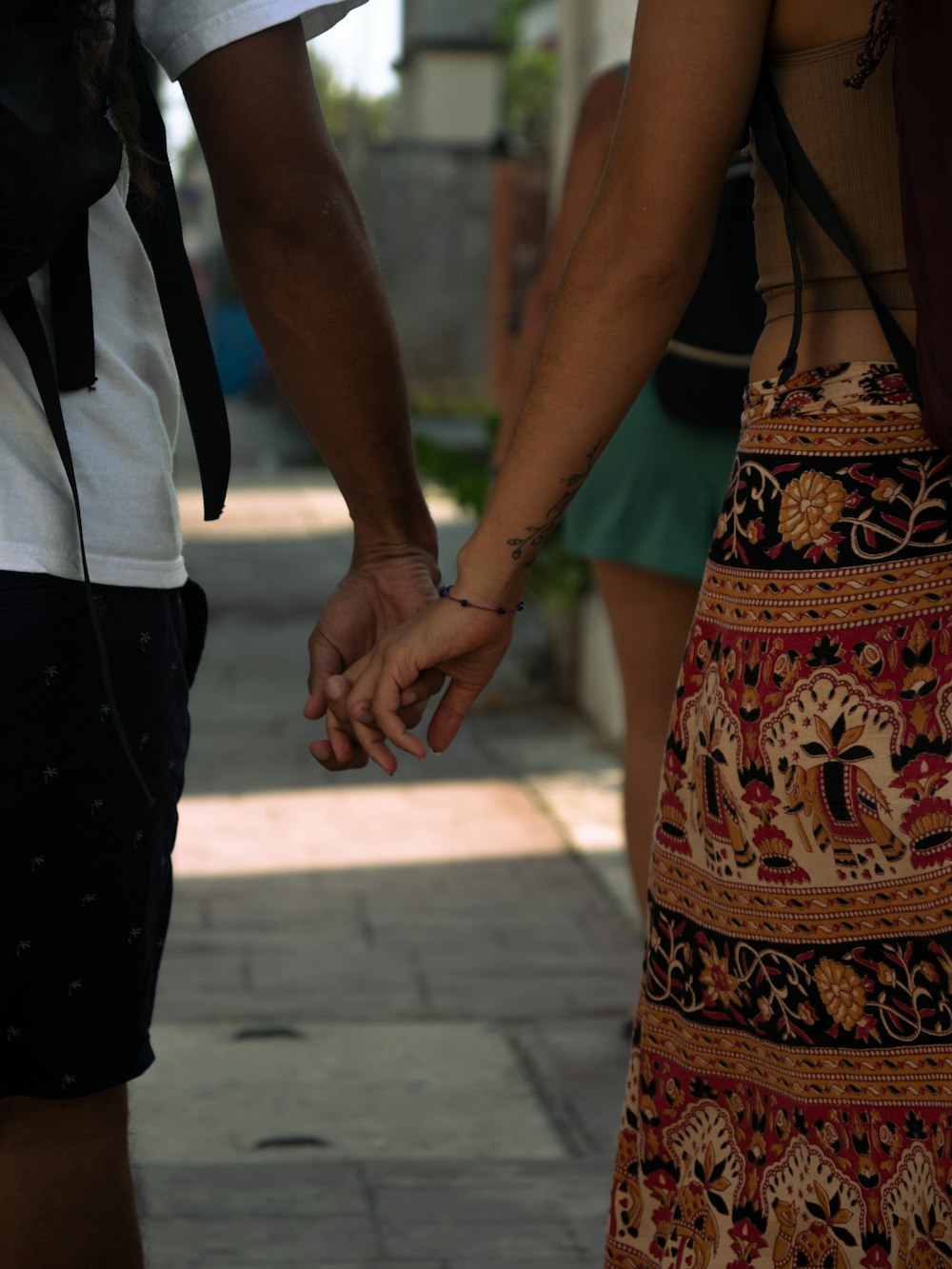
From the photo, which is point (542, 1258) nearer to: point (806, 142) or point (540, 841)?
point (806, 142)

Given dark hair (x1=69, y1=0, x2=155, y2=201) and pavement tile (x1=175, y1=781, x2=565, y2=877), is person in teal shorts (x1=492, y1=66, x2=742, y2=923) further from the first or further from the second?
pavement tile (x1=175, y1=781, x2=565, y2=877)

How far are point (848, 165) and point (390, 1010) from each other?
2.46 meters

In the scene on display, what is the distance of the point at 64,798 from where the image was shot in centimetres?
160

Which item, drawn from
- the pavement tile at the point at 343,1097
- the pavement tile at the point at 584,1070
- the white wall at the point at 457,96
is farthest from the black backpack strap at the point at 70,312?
the white wall at the point at 457,96

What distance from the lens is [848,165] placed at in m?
→ 1.57

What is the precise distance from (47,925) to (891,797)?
0.75m

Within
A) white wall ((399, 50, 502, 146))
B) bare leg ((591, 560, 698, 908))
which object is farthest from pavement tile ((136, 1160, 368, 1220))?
white wall ((399, 50, 502, 146))

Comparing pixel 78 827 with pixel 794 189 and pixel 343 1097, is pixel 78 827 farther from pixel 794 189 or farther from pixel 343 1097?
pixel 343 1097

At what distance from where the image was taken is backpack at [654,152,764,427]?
2525 millimetres

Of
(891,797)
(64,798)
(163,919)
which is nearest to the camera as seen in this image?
(891,797)

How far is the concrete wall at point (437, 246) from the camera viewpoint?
19594 millimetres

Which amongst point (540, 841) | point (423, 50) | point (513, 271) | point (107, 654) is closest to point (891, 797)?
point (107, 654)

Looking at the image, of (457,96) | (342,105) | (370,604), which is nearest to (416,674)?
(370,604)

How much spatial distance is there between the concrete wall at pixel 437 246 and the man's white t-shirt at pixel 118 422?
1784 cm
